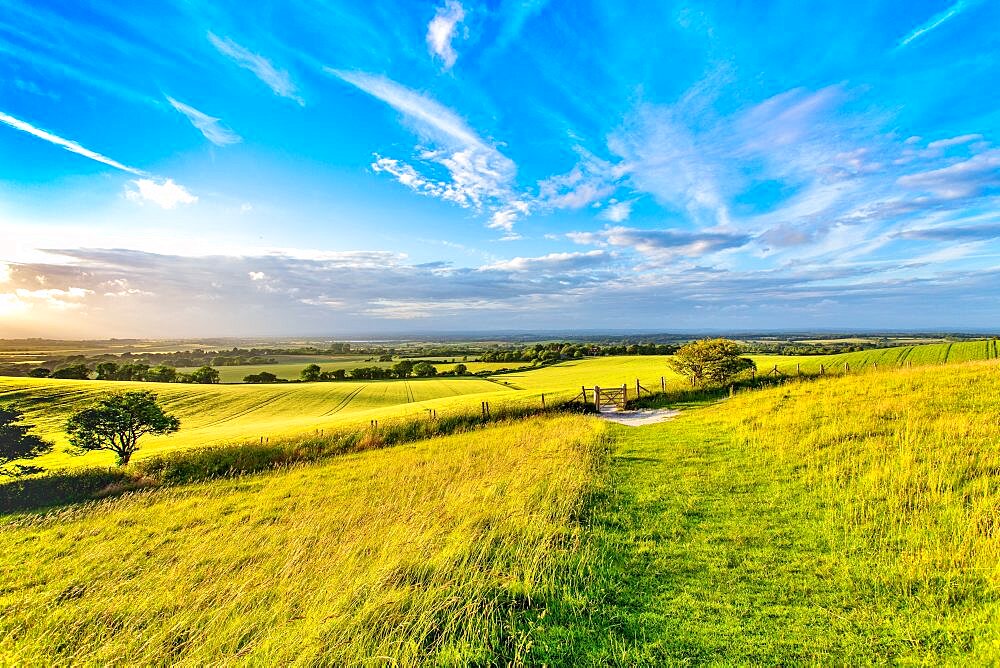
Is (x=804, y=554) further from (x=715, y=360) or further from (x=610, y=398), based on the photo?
(x=715, y=360)

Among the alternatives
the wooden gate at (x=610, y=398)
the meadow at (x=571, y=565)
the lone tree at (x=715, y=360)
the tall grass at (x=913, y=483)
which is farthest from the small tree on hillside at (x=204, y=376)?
the tall grass at (x=913, y=483)

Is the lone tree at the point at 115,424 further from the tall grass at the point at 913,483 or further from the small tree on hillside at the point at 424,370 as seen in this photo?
the small tree on hillside at the point at 424,370

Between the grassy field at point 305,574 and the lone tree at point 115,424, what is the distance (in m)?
16.5

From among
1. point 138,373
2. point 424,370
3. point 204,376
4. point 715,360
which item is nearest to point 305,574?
point 715,360

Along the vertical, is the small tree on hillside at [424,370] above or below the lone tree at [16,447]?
below

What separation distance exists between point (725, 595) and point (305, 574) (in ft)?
18.6

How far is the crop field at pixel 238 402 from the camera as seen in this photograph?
3478 centimetres

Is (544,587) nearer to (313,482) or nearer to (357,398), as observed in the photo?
(313,482)

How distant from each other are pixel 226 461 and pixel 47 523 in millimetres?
5994

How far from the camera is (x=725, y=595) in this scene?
5070 millimetres

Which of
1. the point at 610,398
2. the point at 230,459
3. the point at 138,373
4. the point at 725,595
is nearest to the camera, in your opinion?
the point at 725,595

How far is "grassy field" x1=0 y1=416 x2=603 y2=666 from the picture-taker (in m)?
4.47

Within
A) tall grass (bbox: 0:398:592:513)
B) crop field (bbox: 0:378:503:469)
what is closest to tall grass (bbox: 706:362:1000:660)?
tall grass (bbox: 0:398:592:513)

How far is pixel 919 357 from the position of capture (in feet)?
184
